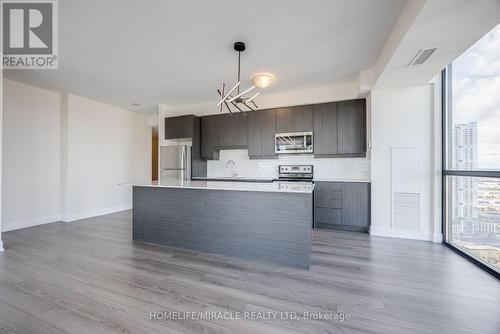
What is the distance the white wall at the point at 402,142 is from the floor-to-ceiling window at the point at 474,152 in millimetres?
174

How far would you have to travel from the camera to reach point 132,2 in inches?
79.8

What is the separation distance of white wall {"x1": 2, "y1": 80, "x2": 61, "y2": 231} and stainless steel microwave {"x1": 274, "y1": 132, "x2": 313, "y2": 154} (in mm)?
4534

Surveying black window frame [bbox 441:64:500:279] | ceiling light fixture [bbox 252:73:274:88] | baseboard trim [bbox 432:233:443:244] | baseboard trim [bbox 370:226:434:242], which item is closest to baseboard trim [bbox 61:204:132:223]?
ceiling light fixture [bbox 252:73:274:88]

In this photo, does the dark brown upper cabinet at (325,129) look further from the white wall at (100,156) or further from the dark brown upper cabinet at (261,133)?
the white wall at (100,156)

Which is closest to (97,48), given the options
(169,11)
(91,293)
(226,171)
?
(169,11)

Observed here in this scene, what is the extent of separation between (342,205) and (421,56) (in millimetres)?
2385

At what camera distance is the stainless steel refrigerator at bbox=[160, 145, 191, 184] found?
4.95 metres

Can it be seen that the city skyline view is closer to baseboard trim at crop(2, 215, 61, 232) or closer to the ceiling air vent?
the ceiling air vent

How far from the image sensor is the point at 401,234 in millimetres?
3453

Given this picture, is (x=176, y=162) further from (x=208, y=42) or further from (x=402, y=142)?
(x=402, y=142)

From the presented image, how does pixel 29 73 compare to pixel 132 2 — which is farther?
pixel 29 73

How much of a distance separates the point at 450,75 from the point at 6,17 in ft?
17.9

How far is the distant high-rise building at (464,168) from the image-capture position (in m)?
2.69

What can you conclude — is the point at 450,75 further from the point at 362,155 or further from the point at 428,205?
the point at 428,205
